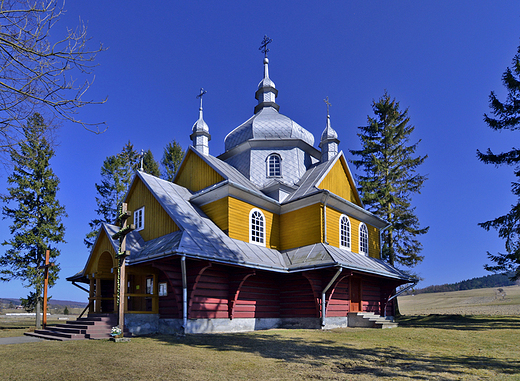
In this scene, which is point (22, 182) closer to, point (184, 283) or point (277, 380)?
point (184, 283)

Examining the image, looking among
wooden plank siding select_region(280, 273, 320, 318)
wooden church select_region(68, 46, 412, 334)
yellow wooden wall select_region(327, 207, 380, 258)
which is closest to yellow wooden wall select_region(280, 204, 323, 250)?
wooden church select_region(68, 46, 412, 334)

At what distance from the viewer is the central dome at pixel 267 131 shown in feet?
68.7

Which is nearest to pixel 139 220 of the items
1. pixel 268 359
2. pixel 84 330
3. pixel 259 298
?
pixel 84 330

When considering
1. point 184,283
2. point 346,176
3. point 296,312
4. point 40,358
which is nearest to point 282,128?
point 346,176

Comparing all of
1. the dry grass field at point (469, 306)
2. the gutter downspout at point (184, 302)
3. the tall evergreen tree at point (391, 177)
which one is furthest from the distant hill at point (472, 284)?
the gutter downspout at point (184, 302)

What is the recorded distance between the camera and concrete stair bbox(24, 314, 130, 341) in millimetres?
11703

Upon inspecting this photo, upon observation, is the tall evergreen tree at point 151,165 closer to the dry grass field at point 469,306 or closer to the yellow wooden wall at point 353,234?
the yellow wooden wall at point 353,234

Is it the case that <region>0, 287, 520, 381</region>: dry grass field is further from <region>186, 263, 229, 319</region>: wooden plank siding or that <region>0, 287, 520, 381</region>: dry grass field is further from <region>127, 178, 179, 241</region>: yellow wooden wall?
<region>127, 178, 179, 241</region>: yellow wooden wall

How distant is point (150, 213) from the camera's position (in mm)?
16391

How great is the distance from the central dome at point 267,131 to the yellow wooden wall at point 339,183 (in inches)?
105

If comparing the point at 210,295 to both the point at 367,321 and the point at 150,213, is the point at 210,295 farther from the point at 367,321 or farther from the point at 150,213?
the point at 367,321

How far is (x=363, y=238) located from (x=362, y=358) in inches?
497

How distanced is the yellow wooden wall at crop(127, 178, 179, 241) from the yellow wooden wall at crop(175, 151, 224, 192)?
107 inches

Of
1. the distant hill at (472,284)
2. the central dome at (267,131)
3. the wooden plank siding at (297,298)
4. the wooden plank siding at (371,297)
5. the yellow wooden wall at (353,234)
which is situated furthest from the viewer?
the distant hill at (472,284)
